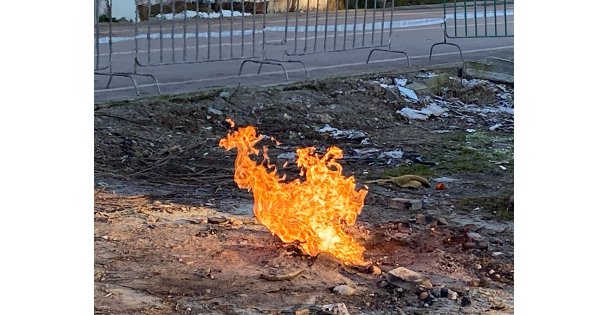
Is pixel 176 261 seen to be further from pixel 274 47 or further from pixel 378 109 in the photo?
pixel 274 47

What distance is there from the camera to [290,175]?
7512 millimetres

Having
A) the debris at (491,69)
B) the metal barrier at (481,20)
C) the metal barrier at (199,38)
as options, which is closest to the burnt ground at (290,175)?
the debris at (491,69)

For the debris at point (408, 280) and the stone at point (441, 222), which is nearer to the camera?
the debris at point (408, 280)

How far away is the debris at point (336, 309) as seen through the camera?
4621 millimetres

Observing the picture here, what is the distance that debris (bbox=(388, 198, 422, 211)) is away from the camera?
6.62 m

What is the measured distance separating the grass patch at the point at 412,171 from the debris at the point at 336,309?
9.81 ft

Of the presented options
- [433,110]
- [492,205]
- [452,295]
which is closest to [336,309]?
[452,295]

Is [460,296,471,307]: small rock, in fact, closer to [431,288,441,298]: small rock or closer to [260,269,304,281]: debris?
[431,288,441,298]: small rock

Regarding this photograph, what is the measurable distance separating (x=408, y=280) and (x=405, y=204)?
165cm

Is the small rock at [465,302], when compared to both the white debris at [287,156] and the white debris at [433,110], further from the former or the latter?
the white debris at [433,110]

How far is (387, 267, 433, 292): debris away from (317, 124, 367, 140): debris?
4015mm

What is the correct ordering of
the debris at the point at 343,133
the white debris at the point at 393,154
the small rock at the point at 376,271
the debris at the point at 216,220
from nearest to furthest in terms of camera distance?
the small rock at the point at 376,271
the debris at the point at 216,220
the white debris at the point at 393,154
the debris at the point at 343,133

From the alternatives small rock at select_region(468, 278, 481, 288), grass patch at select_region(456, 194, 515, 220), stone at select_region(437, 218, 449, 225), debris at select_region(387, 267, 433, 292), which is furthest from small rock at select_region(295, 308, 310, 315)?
grass patch at select_region(456, 194, 515, 220)

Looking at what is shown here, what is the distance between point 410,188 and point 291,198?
65.1 inches
